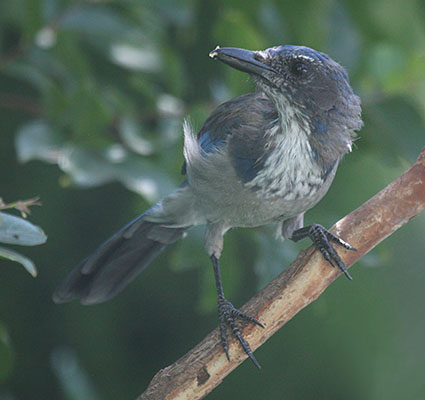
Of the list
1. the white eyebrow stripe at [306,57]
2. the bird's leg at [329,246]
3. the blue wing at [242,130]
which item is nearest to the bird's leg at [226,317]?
the bird's leg at [329,246]

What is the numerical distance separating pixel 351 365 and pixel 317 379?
0.68 feet

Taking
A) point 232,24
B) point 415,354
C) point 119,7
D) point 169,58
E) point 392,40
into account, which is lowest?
point 415,354

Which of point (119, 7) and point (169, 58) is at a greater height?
point (119, 7)

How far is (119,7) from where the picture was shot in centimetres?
352

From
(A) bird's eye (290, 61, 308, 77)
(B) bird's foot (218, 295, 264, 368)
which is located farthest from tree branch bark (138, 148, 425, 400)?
(A) bird's eye (290, 61, 308, 77)

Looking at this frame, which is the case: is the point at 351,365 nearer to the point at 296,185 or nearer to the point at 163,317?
the point at 163,317

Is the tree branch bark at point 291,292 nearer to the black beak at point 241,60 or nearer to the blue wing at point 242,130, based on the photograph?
the blue wing at point 242,130

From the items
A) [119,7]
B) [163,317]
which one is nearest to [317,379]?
[163,317]

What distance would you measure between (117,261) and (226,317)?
0.80 meters

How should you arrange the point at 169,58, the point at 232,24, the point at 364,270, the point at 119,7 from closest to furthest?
the point at 232,24 < the point at 169,58 < the point at 119,7 < the point at 364,270

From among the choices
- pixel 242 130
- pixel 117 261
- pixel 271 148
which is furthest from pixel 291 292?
pixel 117 261

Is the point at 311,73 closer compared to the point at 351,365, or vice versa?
the point at 311,73

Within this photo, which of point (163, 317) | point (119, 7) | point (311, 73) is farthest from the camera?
point (163, 317)

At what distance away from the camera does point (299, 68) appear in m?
2.68
